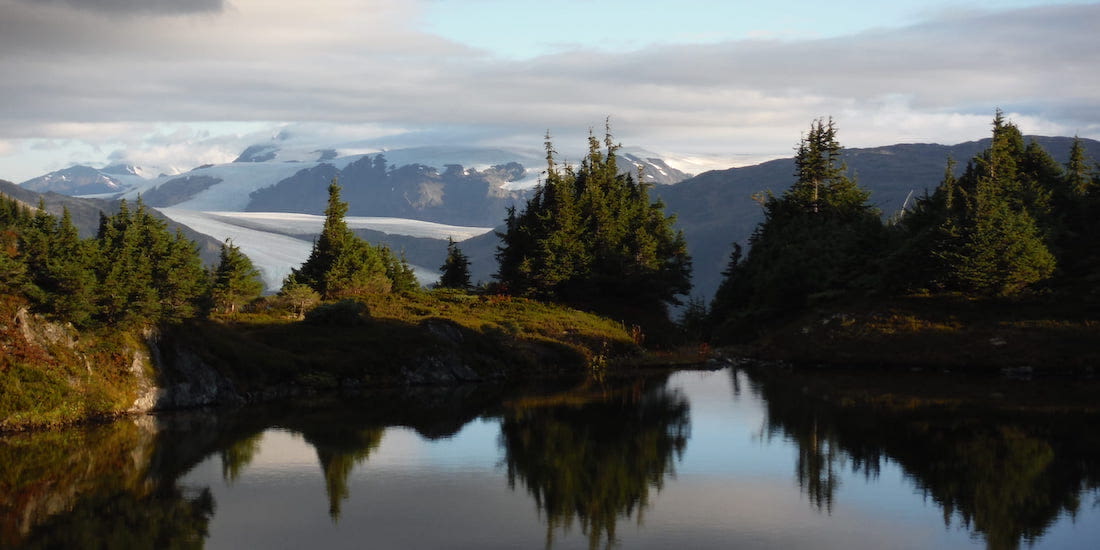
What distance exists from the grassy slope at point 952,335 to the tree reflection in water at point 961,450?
12142 millimetres

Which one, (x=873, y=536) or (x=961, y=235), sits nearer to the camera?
(x=873, y=536)

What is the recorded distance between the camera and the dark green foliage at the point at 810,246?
3127 inches

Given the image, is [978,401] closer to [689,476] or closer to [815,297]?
[689,476]

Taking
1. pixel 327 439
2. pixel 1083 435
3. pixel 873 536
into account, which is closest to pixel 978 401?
pixel 1083 435

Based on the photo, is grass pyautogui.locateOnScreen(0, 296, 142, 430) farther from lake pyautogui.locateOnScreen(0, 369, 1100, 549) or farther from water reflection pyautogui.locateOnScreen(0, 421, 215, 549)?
water reflection pyautogui.locateOnScreen(0, 421, 215, 549)

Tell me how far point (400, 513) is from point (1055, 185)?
78452mm

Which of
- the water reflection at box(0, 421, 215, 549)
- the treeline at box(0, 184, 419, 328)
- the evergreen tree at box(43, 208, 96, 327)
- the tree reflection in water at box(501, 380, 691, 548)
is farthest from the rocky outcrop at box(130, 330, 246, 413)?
the tree reflection in water at box(501, 380, 691, 548)

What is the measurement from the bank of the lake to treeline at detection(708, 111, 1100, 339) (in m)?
15.8

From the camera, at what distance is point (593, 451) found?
118ft

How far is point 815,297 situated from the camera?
76375mm

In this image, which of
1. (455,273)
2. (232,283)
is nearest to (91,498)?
(232,283)

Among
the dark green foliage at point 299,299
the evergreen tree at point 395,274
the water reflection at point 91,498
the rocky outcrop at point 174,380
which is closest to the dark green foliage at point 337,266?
the dark green foliage at point 299,299

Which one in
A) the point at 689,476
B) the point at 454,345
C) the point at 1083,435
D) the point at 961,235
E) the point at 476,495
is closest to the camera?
the point at 476,495

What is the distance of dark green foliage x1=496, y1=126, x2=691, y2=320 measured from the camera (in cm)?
8356
